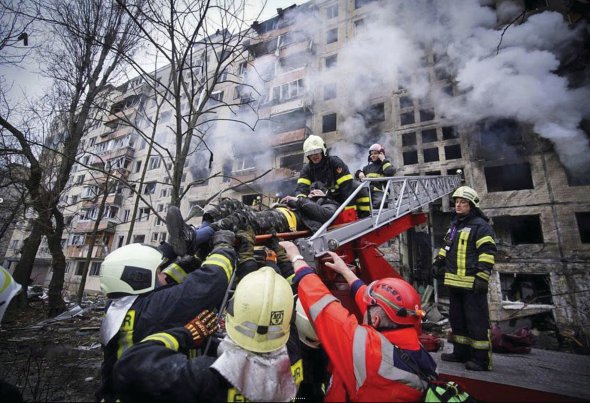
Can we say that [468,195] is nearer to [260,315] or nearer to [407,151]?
[260,315]

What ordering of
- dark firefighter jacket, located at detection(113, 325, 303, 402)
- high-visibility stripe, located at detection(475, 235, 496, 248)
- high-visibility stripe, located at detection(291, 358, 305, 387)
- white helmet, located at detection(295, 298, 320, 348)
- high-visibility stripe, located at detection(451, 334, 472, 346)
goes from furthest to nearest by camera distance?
high-visibility stripe, located at detection(475, 235, 496, 248) < high-visibility stripe, located at detection(451, 334, 472, 346) < white helmet, located at detection(295, 298, 320, 348) < high-visibility stripe, located at detection(291, 358, 305, 387) < dark firefighter jacket, located at detection(113, 325, 303, 402)

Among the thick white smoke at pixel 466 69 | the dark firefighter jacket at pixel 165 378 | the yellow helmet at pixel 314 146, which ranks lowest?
the dark firefighter jacket at pixel 165 378

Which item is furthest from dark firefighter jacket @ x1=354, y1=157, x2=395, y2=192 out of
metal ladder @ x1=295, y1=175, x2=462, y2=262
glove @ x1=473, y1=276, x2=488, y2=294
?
glove @ x1=473, y1=276, x2=488, y2=294

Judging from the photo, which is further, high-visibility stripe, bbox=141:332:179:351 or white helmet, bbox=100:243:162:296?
white helmet, bbox=100:243:162:296

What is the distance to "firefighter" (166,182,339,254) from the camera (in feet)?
8.75

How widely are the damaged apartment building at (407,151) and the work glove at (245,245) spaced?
1564 millimetres

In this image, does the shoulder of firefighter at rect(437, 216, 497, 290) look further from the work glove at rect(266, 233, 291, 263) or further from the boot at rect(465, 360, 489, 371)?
the work glove at rect(266, 233, 291, 263)

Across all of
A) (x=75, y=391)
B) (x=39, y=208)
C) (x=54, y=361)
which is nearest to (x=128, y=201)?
(x=39, y=208)

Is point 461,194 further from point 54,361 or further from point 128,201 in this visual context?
point 128,201

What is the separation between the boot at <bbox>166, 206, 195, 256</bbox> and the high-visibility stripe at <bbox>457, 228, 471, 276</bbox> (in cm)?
368

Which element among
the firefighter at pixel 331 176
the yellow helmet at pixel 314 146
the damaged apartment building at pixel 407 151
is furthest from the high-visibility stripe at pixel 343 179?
the damaged apartment building at pixel 407 151

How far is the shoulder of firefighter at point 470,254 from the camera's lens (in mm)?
3694

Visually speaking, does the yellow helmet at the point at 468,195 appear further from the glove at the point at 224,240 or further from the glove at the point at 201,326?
the glove at the point at 201,326

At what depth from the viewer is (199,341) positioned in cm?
181
